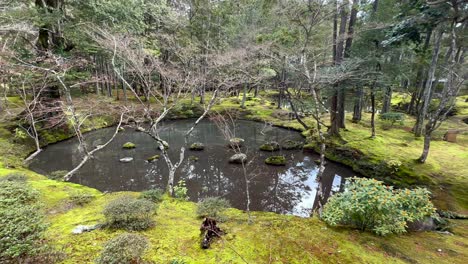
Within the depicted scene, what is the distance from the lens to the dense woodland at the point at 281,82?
5.74 m

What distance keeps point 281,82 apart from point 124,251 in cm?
1176

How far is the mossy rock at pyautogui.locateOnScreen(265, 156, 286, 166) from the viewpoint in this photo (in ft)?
47.9

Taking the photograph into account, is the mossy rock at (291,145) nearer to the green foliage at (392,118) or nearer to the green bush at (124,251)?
the green foliage at (392,118)

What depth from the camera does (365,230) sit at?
557 cm

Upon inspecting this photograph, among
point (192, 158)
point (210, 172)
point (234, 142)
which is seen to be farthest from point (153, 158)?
point (234, 142)

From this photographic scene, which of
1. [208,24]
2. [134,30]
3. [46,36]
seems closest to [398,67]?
[134,30]

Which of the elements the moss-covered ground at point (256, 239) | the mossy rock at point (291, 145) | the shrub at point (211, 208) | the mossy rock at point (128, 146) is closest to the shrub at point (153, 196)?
the moss-covered ground at point (256, 239)

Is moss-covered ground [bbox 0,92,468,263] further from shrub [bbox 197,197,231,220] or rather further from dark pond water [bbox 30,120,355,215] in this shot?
dark pond water [bbox 30,120,355,215]

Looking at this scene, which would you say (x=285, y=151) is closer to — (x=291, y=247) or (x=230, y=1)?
(x=291, y=247)

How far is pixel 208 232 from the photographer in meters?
5.05

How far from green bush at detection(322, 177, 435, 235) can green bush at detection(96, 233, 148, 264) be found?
418cm

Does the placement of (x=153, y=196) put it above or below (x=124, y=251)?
below

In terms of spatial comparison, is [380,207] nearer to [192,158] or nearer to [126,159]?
[192,158]

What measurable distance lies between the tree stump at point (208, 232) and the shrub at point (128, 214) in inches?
59.0
